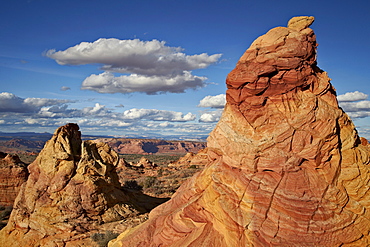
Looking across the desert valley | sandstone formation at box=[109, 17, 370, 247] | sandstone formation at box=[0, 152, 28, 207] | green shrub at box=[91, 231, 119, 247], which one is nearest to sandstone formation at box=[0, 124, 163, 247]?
green shrub at box=[91, 231, 119, 247]

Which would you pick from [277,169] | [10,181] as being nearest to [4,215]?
[10,181]

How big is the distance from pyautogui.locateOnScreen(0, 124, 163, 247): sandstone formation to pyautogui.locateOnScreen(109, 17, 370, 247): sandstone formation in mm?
7682

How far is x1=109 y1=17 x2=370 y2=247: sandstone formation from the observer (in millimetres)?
8086

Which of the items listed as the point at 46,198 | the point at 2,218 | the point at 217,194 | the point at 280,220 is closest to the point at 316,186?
the point at 280,220

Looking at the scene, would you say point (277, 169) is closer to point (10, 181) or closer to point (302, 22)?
point (302, 22)

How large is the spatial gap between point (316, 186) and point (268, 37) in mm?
4714

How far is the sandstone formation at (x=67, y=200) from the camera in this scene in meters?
15.6

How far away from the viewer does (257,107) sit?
30.4 ft

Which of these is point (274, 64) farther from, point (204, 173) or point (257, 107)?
point (204, 173)

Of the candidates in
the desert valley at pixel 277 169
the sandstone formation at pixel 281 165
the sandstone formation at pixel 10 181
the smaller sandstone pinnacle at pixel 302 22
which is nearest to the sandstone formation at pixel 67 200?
the desert valley at pixel 277 169

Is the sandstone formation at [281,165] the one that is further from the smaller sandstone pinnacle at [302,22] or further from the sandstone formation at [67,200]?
the sandstone formation at [67,200]

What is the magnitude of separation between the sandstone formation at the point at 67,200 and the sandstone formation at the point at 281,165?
7.68 meters

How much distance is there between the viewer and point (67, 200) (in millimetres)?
16672

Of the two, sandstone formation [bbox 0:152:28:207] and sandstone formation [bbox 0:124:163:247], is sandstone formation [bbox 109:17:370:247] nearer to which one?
sandstone formation [bbox 0:124:163:247]
